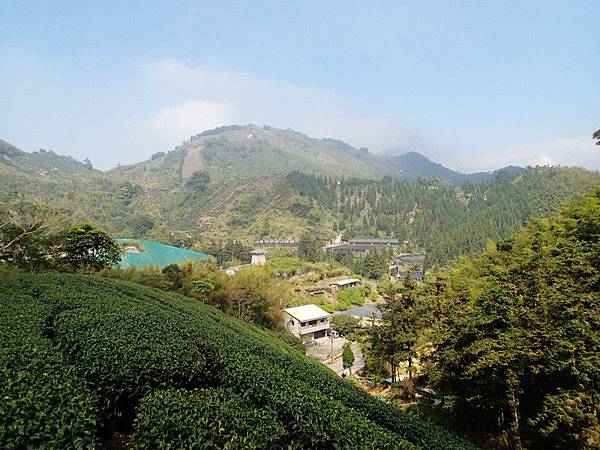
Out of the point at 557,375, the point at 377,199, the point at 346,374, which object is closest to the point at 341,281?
the point at 346,374

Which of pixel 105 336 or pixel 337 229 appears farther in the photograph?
pixel 337 229

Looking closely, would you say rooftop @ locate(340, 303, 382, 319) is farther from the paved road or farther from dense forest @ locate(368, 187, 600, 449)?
dense forest @ locate(368, 187, 600, 449)

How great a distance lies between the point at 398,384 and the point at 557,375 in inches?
373

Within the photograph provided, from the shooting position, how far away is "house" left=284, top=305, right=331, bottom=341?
31219mm

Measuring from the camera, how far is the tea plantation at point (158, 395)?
3.58 m

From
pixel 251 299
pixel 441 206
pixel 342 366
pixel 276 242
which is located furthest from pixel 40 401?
pixel 441 206

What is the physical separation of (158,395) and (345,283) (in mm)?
45288

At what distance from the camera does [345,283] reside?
4872 cm

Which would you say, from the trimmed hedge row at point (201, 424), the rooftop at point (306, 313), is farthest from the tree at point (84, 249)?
the trimmed hedge row at point (201, 424)

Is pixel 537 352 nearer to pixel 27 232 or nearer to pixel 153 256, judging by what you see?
pixel 27 232

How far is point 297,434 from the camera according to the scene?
4.48 meters

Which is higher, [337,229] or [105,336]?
[105,336]

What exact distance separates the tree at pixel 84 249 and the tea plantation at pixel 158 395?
13063 millimetres

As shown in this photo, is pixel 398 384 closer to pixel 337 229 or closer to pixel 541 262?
pixel 541 262
